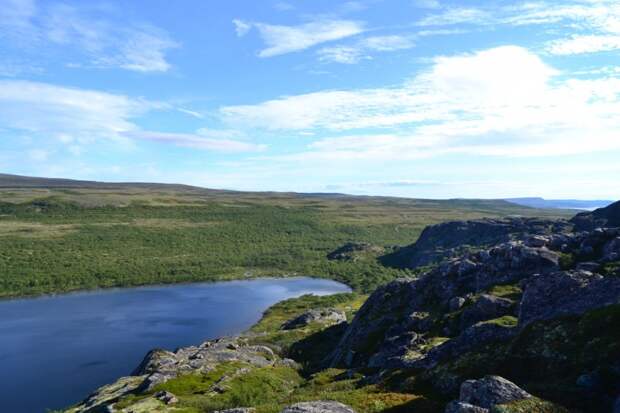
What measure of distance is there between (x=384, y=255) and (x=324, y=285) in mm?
53540

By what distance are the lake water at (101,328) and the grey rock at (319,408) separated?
51844 mm

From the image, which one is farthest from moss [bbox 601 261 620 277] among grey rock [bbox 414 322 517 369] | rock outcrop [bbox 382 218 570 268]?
rock outcrop [bbox 382 218 570 268]

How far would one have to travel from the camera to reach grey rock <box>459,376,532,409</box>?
17.1m

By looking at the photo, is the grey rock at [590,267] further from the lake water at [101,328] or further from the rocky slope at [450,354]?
the lake water at [101,328]

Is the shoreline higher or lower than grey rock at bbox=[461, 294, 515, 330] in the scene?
lower

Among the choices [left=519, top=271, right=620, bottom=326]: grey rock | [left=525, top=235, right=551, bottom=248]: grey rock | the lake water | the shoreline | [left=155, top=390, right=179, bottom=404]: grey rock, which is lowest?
the shoreline

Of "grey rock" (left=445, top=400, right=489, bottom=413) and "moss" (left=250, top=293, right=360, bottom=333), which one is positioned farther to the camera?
"moss" (left=250, top=293, right=360, bottom=333)

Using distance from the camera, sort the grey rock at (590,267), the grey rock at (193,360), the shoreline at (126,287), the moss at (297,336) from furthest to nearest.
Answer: the shoreline at (126,287) < the moss at (297,336) < the grey rock at (193,360) < the grey rock at (590,267)

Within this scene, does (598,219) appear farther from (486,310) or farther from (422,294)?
(486,310)

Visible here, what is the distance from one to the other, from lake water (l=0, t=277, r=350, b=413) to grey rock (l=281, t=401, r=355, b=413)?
51844 mm

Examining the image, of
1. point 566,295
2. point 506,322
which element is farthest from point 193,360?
point 566,295

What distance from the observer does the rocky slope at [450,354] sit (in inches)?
786

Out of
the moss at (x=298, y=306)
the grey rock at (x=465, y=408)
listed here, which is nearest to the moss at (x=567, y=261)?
the grey rock at (x=465, y=408)

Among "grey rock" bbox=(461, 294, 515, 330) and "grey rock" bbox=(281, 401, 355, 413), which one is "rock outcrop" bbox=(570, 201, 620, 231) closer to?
"grey rock" bbox=(461, 294, 515, 330)
